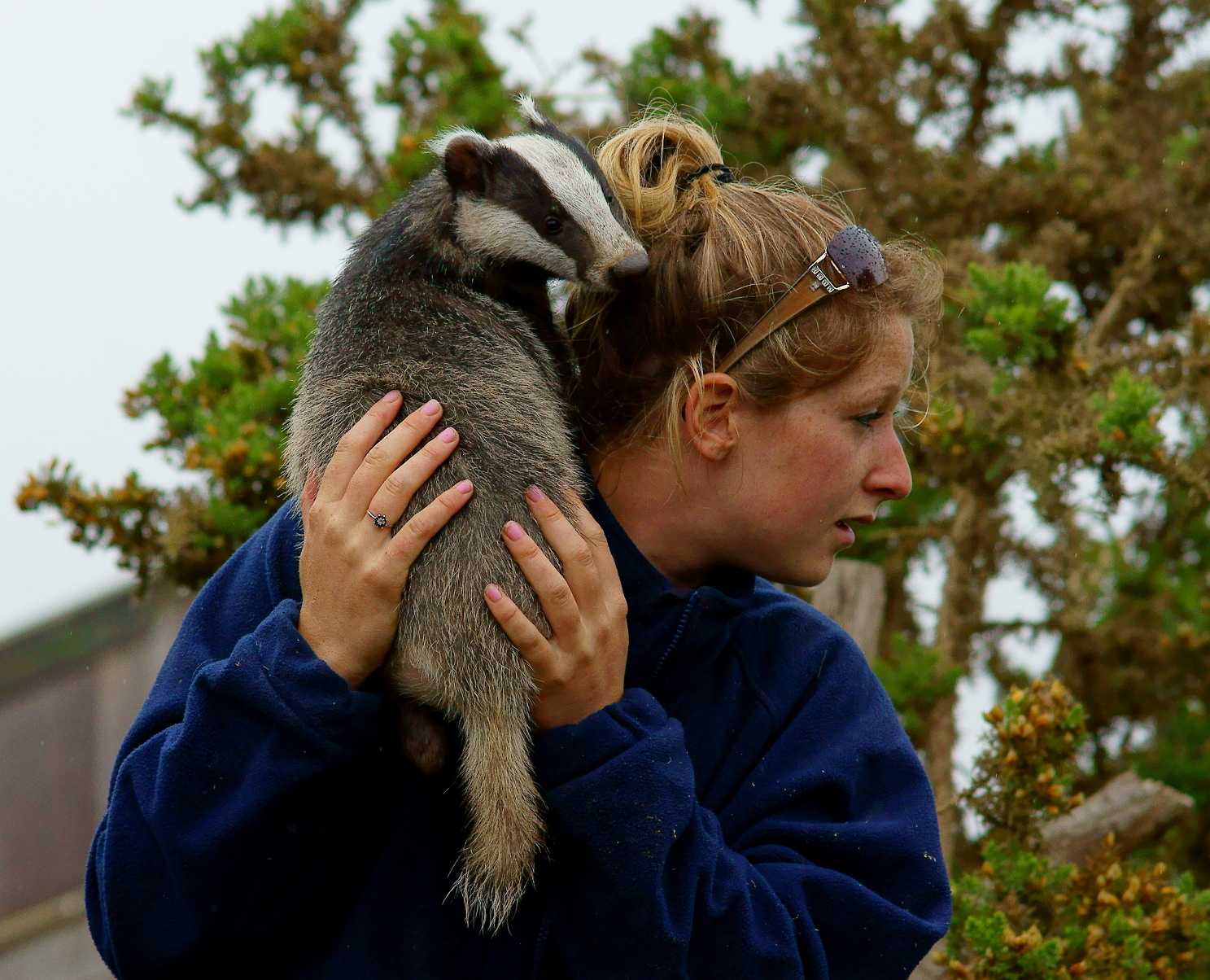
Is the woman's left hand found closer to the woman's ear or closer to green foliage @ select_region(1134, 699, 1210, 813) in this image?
the woman's ear

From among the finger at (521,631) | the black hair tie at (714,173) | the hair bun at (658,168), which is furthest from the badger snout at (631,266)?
the finger at (521,631)

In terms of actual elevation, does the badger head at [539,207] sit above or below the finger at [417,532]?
above

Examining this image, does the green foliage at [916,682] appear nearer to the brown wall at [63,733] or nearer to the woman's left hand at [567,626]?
the woman's left hand at [567,626]

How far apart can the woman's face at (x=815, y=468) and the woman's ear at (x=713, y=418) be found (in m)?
0.02

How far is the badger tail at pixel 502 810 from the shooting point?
1956 mm

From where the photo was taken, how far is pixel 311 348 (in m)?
2.43

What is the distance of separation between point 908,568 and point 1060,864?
139 centimetres

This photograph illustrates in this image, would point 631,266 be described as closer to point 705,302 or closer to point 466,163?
point 705,302

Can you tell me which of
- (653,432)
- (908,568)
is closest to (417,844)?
(653,432)

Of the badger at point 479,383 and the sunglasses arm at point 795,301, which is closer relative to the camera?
the badger at point 479,383

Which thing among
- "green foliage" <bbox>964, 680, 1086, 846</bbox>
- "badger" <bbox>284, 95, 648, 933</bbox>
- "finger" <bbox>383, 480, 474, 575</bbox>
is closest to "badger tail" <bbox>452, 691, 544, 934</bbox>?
"badger" <bbox>284, 95, 648, 933</bbox>

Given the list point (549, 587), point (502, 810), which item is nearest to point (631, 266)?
point (549, 587)

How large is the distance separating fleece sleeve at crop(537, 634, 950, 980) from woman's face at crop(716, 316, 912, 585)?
10.0 inches

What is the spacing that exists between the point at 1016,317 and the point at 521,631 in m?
1.89
